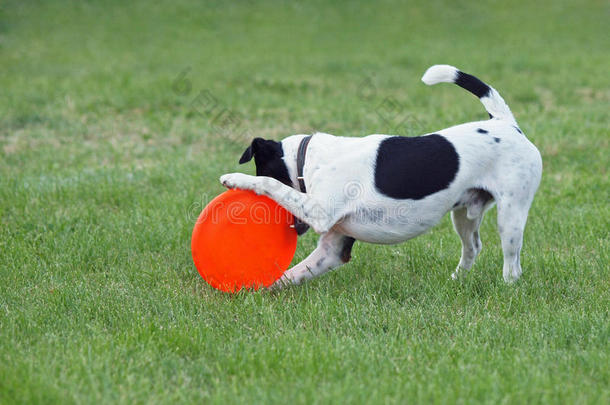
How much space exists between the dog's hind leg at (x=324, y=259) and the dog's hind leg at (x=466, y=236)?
0.90m

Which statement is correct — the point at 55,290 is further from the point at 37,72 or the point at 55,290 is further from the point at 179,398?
the point at 37,72

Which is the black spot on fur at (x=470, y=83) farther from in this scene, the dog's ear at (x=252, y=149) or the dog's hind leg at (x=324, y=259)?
the dog's ear at (x=252, y=149)

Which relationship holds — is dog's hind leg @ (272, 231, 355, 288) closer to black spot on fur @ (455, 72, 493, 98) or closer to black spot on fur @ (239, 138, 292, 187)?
black spot on fur @ (239, 138, 292, 187)

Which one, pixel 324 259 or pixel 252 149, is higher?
pixel 252 149

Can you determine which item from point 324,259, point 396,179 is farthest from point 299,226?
point 396,179

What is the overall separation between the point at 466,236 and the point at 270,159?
166 centimetres

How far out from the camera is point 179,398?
3.47 metres

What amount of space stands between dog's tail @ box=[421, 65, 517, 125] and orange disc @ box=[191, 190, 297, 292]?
147cm

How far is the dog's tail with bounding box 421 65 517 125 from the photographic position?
5.04 metres

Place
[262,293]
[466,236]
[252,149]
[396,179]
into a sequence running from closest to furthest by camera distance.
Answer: [396,179] < [252,149] < [262,293] < [466,236]

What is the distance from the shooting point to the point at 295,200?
4.65m

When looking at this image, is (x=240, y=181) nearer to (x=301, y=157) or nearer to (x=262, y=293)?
(x=301, y=157)

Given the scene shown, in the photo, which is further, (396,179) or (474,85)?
(474,85)

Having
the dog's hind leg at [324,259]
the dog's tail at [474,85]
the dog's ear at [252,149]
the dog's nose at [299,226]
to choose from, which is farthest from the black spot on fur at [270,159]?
the dog's tail at [474,85]
